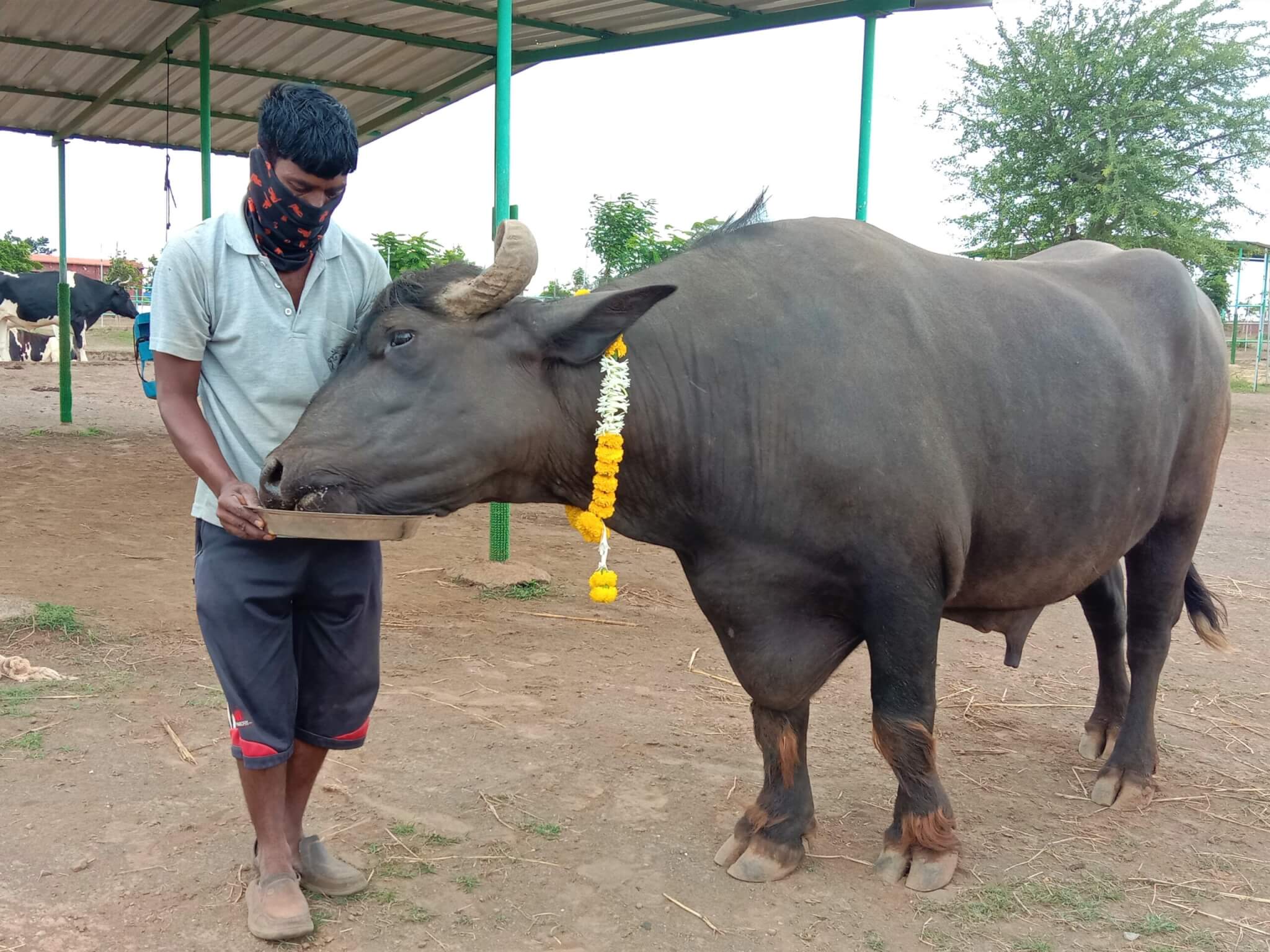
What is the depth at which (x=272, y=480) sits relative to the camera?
8.98ft

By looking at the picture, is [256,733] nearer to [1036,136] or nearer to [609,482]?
[609,482]

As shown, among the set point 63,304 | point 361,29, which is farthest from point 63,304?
point 361,29

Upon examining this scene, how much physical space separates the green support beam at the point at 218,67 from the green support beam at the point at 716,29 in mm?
2025

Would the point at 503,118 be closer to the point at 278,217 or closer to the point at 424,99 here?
A: the point at 278,217

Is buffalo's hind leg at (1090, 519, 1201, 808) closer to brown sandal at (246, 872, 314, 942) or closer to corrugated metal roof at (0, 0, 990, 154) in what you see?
brown sandal at (246, 872, 314, 942)

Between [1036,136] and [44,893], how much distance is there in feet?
58.8

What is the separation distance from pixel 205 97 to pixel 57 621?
5.58 m

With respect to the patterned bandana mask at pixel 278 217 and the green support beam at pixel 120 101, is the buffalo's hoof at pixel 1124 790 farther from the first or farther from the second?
the green support beam at pixel 120 101

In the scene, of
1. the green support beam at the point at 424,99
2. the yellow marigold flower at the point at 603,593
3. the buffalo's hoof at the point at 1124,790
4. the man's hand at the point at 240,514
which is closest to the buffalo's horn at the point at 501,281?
the man's hand at the point at 240,514

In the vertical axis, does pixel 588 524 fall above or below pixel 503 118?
below

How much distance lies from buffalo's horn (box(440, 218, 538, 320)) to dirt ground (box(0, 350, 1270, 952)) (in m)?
1.73

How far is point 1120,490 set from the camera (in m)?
3.77

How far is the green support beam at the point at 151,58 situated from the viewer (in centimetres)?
784

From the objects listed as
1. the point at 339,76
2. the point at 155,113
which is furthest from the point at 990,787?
the point at 155,113
